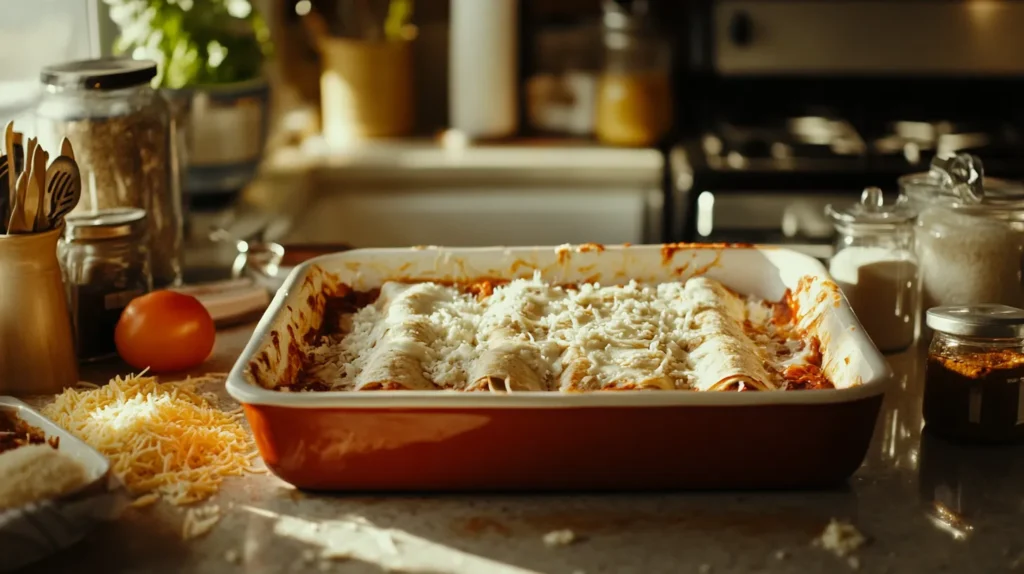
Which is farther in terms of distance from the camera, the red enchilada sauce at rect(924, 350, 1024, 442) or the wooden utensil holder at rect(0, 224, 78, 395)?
the wooden utensil holder at rect(0, 224, 78, 395)

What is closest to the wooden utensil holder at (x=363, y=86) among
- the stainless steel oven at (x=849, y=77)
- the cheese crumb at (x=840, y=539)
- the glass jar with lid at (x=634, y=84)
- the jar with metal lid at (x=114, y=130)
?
the glass jar with lid at (x=634, y=84)

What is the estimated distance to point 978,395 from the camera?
1165 mm

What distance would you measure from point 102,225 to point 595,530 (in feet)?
2.44

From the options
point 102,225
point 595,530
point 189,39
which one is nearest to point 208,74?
point 189,39

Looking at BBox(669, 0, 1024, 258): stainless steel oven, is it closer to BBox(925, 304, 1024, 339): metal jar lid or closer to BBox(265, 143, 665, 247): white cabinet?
BBox(265, 143, 665, 247): white cabinet

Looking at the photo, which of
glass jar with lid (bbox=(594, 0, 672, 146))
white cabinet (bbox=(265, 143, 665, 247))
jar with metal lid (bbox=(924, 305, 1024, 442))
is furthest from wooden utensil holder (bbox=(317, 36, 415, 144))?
jar with metal lid (bbox=(924, 305, 1024, 442))

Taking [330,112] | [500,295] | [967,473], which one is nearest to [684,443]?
[967,473]

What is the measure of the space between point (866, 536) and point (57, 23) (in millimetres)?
1768

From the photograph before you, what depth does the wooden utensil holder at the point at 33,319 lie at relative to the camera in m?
1.26

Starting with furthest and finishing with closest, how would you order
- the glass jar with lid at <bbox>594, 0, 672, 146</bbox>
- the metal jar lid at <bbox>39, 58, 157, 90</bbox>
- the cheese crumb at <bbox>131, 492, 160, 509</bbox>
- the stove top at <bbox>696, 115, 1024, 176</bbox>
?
1. the glass jar with lid at <bbox>594, 0, 672, 146</bbox>
2. the stove top at <bbox>696, 115, 1024, 176</bbox>
3. the metal jar lid at <bbox>39, 58, 157, 90</bbox>
4. the cheese crumb at <bbox>131, 492, 160, 509</bbox>

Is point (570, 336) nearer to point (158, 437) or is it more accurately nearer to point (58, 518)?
point (158, 437)

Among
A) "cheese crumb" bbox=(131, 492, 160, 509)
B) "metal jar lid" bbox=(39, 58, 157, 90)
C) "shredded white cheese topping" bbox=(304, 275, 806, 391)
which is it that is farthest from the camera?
"metal jar lid" bbox=(39, 58, 157, 90)

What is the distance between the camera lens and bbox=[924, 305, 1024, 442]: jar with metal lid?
3.75ft

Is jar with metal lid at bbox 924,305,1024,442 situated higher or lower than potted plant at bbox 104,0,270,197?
lower
